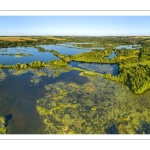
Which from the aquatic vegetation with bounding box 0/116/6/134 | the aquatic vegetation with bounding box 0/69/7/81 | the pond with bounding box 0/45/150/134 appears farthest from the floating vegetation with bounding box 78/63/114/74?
the aquatic vegetation with bounding box 0/116/6/134

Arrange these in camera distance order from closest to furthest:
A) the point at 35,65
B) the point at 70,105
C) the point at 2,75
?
the point at 70,105 → the point at 2,75 → the point at 35,65

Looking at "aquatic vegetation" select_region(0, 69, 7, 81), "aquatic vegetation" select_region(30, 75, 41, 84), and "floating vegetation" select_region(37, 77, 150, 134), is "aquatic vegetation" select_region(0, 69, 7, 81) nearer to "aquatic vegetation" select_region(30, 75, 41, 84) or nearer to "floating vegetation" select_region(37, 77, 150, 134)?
"aquatic vegetation" select_region(30, 75, 41, 84)

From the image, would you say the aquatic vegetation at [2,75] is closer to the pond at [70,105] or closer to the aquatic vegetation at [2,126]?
the pond at [70,105]

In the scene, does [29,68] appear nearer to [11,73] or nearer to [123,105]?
[11,73]

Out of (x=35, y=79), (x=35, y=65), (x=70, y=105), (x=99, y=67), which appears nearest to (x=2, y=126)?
(x=70, y=105)

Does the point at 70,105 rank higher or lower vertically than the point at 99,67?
lower

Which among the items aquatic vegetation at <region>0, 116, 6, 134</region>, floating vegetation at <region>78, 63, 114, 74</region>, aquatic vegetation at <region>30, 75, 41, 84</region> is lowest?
aquatic vegetation at <region>0, 116, 6, 134</region>

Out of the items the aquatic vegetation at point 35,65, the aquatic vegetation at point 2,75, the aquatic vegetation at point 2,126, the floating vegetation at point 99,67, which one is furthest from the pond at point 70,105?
the floating vegetation at point 99,67

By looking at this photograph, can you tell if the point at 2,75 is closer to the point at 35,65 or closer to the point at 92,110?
the point at 35,65

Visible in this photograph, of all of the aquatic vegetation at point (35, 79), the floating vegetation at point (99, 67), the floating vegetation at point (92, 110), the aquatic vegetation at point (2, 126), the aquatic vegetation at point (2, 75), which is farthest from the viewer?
the floating vegetation at point (99, 67)

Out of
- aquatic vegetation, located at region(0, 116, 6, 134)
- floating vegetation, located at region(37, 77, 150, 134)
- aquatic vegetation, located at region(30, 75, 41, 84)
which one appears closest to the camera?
aquatic vegetation, located at region(0, 116, 6, 134)
